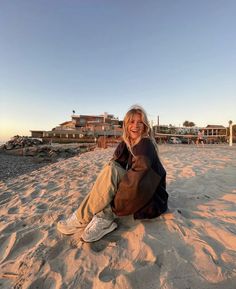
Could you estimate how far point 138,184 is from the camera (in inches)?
71.4

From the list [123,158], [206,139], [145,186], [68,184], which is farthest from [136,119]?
[206,139]

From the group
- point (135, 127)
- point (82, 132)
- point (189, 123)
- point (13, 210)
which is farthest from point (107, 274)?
point (189, 123)

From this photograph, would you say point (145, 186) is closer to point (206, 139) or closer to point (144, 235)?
point (144, 235)

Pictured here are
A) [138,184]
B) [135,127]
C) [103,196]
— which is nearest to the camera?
[138,184]

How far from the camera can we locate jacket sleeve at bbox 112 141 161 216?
Result: 72.0 inches

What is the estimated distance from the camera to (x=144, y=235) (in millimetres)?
1864

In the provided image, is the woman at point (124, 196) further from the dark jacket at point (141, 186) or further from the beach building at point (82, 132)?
the beach building at point (82, 132)

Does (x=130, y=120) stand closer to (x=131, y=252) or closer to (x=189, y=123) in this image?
(x=131, y=252)

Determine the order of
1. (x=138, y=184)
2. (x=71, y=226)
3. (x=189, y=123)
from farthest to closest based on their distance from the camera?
(x=189, y=123), (x=71, y=226), (x=138, y=184)

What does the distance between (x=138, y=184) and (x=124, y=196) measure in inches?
6.8

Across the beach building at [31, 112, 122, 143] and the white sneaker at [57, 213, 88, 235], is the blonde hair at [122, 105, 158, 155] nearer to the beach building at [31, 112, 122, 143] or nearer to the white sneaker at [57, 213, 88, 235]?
the white sneaker at [57, 213, 88, 235]

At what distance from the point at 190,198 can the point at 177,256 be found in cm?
139

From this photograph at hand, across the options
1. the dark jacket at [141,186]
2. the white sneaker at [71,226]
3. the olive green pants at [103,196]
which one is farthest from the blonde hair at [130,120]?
the white sneaker at [71,226]

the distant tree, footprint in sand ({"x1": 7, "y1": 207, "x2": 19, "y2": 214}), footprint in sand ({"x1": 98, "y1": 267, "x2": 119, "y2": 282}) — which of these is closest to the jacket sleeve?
footprint in sand ({"x1": 98, "y1": 267, "x2": 119, "y2": 282})
